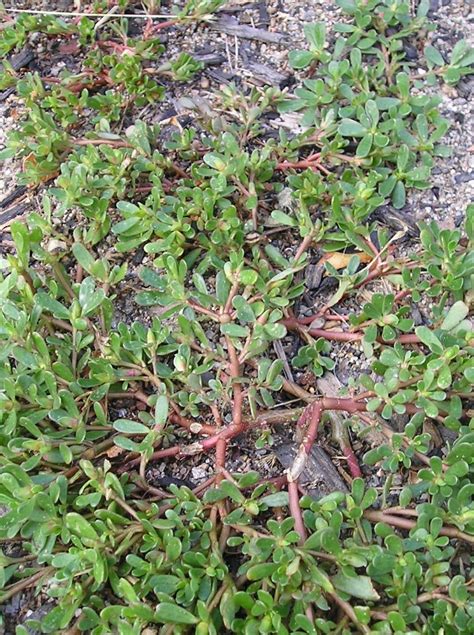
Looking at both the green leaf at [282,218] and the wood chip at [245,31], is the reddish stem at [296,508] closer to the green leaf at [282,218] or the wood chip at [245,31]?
the green leaf at [282,218]

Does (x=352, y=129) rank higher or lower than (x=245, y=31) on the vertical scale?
lower

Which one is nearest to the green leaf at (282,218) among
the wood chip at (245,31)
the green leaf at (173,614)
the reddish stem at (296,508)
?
the reddish stem at (296,508)

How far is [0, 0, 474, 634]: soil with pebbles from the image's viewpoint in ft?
6.98

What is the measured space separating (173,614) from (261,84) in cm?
198

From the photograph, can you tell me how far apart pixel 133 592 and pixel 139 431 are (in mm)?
422

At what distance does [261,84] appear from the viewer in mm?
2861

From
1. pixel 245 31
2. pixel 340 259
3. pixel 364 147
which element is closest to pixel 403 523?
pixel 340 259

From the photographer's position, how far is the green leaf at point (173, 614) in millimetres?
1687

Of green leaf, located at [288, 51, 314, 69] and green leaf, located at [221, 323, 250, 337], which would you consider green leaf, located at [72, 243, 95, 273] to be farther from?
green leaf, located at [288, 51, 314, 69]

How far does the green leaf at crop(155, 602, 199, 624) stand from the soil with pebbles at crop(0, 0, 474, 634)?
0.43m

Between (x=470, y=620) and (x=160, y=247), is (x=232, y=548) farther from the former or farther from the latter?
(x=160, y=247)

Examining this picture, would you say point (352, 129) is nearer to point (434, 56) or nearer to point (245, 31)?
point (434, 56)

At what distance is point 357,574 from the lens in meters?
1.82

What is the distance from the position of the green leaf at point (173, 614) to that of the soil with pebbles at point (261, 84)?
0.43m
